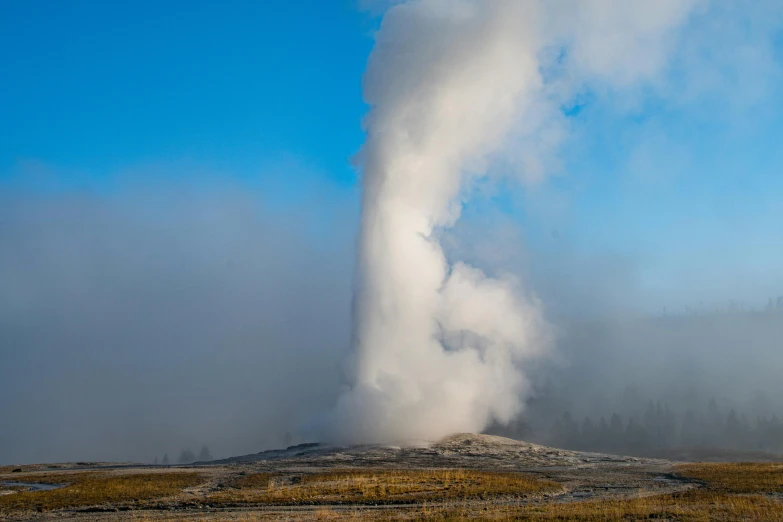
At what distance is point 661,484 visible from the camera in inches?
1741

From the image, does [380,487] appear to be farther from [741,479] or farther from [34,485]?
→ [34,485]

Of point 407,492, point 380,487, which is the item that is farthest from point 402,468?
point 407,492

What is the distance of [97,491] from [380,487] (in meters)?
18.5

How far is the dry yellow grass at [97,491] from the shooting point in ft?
121

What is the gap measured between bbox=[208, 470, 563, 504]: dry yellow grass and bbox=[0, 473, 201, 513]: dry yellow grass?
4.35 metres

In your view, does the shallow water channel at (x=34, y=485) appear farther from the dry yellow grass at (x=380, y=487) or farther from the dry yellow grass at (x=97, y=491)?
the dry yellow grass at (x=380, y=487)

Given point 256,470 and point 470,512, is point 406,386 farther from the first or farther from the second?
point 470,512

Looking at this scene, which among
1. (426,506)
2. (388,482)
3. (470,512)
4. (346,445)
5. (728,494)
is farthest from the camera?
(346,445)

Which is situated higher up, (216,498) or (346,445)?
(346,445)

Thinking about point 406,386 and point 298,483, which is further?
point 406,386

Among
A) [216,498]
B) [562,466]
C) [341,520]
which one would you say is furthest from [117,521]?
[562,466]

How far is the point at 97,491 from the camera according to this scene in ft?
137

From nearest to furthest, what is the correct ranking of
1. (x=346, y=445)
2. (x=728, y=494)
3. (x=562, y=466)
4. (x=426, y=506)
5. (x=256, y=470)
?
(x=426, y=506), (x=728, y=494), (x=256, y=470), (x=562, y=466), (x=346, y=445)

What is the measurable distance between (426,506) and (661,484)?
20.5 meters
